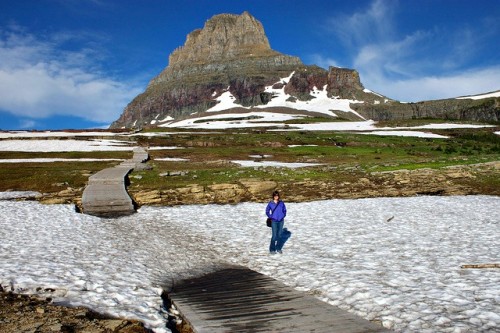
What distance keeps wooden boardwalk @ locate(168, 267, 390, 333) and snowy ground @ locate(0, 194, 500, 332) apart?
2.57 feet

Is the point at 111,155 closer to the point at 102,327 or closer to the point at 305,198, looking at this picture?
the point at 305,198

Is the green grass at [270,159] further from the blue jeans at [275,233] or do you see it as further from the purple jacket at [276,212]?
the blue jeans at [275,233]

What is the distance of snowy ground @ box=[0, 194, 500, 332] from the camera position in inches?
421

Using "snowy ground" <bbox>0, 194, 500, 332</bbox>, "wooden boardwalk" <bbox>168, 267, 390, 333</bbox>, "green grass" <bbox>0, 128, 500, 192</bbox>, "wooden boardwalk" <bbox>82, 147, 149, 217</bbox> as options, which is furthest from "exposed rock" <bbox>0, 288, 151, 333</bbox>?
"green grass" <bbox>0, 128, 500, 192</bbox>

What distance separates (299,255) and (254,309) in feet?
22.7

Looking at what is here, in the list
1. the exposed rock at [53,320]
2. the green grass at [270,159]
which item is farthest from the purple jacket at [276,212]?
the green grass at [270,159]

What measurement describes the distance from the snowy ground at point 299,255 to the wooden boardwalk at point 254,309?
0.78 metres

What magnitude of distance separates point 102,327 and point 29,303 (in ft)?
9.28

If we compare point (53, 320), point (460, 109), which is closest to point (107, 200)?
point (53, 320)

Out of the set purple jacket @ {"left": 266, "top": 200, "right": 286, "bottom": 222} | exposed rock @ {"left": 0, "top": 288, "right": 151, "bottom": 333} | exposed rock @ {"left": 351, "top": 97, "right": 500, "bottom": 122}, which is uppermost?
exposed rock @ {"left": 351, "top": 97, "right": 500, "bottom": 122}

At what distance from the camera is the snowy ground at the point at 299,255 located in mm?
10688

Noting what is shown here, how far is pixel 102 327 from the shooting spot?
8.96 metres

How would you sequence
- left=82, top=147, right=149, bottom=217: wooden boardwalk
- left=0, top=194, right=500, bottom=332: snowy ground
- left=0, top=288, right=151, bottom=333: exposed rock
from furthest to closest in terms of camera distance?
left=82, top=147, right=149, bottom=217: wooden boardwalk < left=0, top=194, right=500, bottom=332: snowy ground < left=0, top=288, right=151, bottom=333: exposed rock

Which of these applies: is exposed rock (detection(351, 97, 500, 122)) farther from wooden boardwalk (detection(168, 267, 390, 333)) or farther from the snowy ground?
wooden boardwalk (detection(168, 267, 390, 333))
